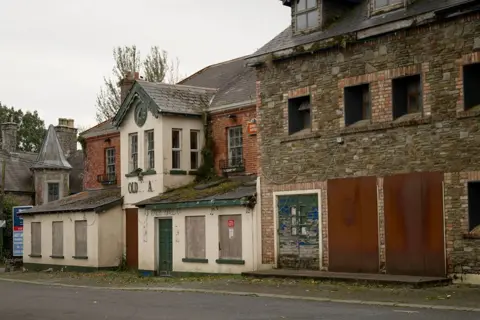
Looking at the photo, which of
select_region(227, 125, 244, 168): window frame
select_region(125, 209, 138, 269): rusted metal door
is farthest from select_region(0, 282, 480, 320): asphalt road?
select_region(125, 209, 138, 269): rusted metal door

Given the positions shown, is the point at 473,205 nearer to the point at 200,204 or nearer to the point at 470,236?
the point at 470,236

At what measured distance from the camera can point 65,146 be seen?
56.9 m

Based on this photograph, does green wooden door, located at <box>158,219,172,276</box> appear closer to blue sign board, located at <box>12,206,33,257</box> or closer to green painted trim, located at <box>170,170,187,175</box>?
green painted trim, located at <box>170,170,187,175</box>

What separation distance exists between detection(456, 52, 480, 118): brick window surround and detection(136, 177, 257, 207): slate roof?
7.99m

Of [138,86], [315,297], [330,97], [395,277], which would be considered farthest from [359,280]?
[138,86]

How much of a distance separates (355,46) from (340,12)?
2.31m

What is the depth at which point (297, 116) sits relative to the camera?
24.2 metres

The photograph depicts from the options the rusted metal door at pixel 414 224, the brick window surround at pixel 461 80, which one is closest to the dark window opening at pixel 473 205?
the rusted metal door at pixel 414 224

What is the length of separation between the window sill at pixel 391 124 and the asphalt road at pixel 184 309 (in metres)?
6.04

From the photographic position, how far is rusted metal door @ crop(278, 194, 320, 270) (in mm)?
23266

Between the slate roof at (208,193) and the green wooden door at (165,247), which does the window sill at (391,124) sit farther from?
the green wooden door at (165,247)

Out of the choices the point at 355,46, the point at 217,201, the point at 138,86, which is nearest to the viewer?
the point at 355,46

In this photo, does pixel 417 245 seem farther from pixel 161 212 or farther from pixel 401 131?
pixel 161 212

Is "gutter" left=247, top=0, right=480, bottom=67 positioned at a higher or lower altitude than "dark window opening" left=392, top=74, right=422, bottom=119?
higher
